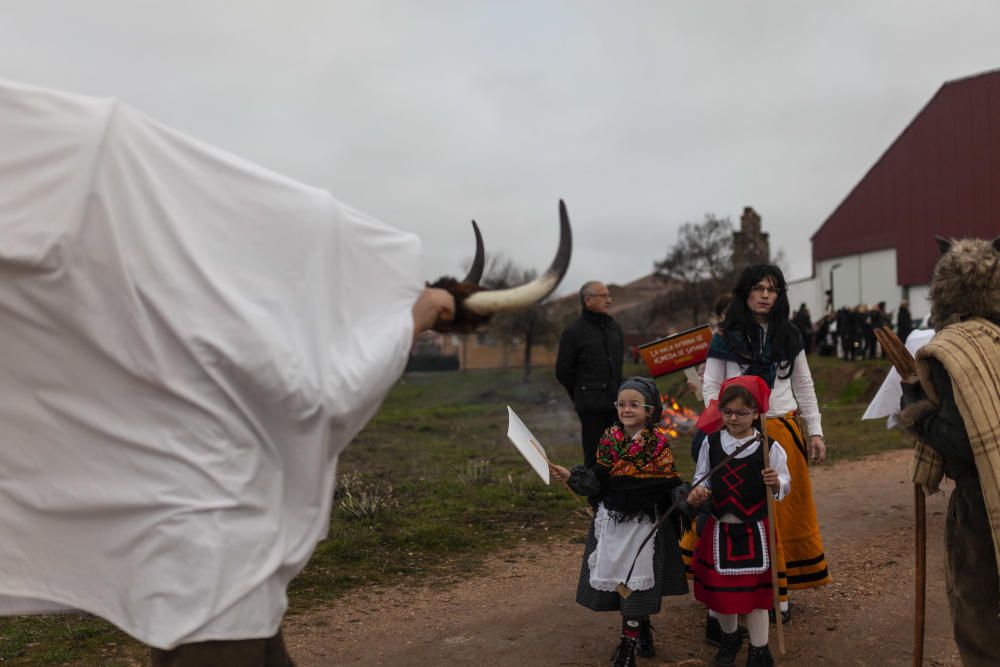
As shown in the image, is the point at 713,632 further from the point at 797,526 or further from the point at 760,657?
the point at 797,526

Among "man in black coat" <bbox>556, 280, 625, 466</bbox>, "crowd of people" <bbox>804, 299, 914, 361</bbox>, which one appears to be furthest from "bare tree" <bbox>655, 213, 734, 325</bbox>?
"man in black coat" <bbox>556, 280, 625, 466</bbox>

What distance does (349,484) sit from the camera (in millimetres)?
8898

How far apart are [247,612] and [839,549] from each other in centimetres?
590

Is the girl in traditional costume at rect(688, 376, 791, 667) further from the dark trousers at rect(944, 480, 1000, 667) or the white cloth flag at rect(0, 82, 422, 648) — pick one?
the white cloth flag at rect(0, 82, 422, 648)

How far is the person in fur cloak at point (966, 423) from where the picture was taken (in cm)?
311

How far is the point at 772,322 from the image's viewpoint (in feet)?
16.5

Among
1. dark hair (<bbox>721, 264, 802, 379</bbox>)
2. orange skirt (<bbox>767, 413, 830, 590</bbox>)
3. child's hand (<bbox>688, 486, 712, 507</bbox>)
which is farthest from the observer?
dark hair (<bbox>721, 264, 802, 379</bbox>)

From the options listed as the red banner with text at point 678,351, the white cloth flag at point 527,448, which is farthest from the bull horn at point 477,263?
the red banner with text at point 678,351

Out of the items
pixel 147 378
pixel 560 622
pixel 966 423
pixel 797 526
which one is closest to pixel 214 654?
pixel 147 378

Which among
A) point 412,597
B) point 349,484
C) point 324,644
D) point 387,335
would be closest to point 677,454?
point 349,484

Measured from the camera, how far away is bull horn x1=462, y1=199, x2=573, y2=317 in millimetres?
2508

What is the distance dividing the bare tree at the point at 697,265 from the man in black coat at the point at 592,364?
33.6 m

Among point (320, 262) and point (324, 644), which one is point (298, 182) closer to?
point (320, 262)

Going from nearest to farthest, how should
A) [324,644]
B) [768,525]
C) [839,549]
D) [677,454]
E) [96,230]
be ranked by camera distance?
[96,230] < [768,525] < [324,644] < [839,549] < [677,454]
